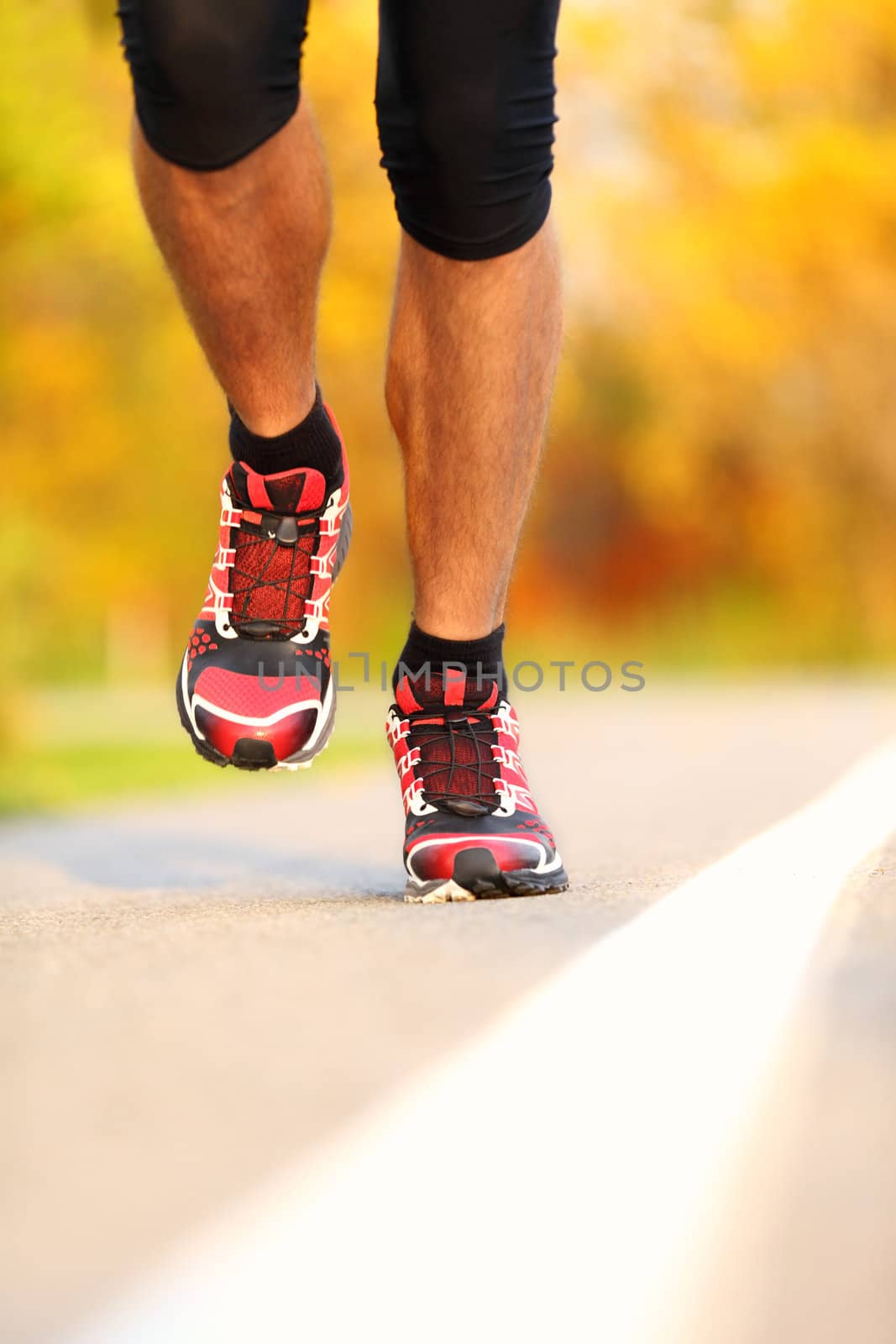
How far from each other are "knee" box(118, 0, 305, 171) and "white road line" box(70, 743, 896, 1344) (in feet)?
3.59

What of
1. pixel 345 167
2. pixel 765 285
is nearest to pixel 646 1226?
pixel 345 167

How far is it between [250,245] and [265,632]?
0.58 meters

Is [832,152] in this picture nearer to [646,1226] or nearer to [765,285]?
[765,285]

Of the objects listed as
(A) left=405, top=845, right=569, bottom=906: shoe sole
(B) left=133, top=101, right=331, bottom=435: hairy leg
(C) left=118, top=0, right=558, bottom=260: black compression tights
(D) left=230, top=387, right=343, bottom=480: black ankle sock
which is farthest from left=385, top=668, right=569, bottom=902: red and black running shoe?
(C) left=118, top=0, right=558, bottom=260: black compression tights

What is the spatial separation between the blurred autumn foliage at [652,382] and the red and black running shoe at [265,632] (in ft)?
51.8

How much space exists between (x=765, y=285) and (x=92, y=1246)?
23.9m

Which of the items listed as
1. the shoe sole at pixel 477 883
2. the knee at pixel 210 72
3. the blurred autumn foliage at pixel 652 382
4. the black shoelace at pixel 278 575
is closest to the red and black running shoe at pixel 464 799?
the shoe sole at pixel 477 883

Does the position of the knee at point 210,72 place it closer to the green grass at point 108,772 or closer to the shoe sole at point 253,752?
the shoe sole at point 253,752

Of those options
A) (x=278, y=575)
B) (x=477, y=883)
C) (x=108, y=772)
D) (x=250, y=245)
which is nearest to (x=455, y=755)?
(x=477, y=883)

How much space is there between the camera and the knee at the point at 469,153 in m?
2.23

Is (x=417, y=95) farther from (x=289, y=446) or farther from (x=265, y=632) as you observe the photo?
(x=265, y=632)

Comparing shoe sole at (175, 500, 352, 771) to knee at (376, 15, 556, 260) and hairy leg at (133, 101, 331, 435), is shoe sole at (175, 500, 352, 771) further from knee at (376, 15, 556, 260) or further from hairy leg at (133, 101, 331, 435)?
knee at (376, 15, 556, 260)

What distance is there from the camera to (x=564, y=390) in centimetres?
2086

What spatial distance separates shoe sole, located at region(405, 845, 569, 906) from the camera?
2371 millimetres
